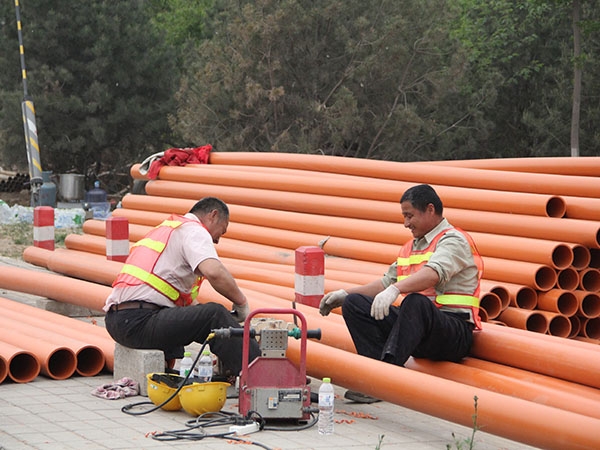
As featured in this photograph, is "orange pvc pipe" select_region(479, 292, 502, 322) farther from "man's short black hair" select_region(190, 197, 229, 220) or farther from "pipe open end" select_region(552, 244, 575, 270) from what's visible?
"man's short black hair" select_region(190, 197, 229, 220)

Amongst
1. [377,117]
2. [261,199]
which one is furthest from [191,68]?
[261,199]

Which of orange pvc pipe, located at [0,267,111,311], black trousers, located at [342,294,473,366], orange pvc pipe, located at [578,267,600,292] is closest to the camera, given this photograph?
black trousers, located at [342,294,473,366]

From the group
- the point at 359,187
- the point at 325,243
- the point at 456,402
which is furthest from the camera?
the point at 359,187

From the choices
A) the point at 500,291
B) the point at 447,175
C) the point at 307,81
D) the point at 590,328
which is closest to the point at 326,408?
the point at 500,291

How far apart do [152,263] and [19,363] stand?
1785 millimetres

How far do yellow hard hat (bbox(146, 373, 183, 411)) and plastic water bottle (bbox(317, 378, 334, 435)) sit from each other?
3.61 feet

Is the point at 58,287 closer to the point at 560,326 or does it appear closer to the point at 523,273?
the point at 523,273

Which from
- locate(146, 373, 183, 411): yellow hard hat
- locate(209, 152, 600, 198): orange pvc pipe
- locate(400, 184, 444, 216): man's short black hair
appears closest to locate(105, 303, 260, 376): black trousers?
locate(146, 373, 183, 411): yellow hard hat

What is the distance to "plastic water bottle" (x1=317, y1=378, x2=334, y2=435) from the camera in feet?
21.8

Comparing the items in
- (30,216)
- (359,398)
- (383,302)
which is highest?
(30,216)

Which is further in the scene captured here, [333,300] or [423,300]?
[333,300]

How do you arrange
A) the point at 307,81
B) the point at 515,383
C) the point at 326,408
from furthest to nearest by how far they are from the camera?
1. the point at 307,81
2. the point at 515,383
3. the point at 326,408

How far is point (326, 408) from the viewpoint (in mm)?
6707

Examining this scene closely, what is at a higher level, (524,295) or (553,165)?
(553,165)
